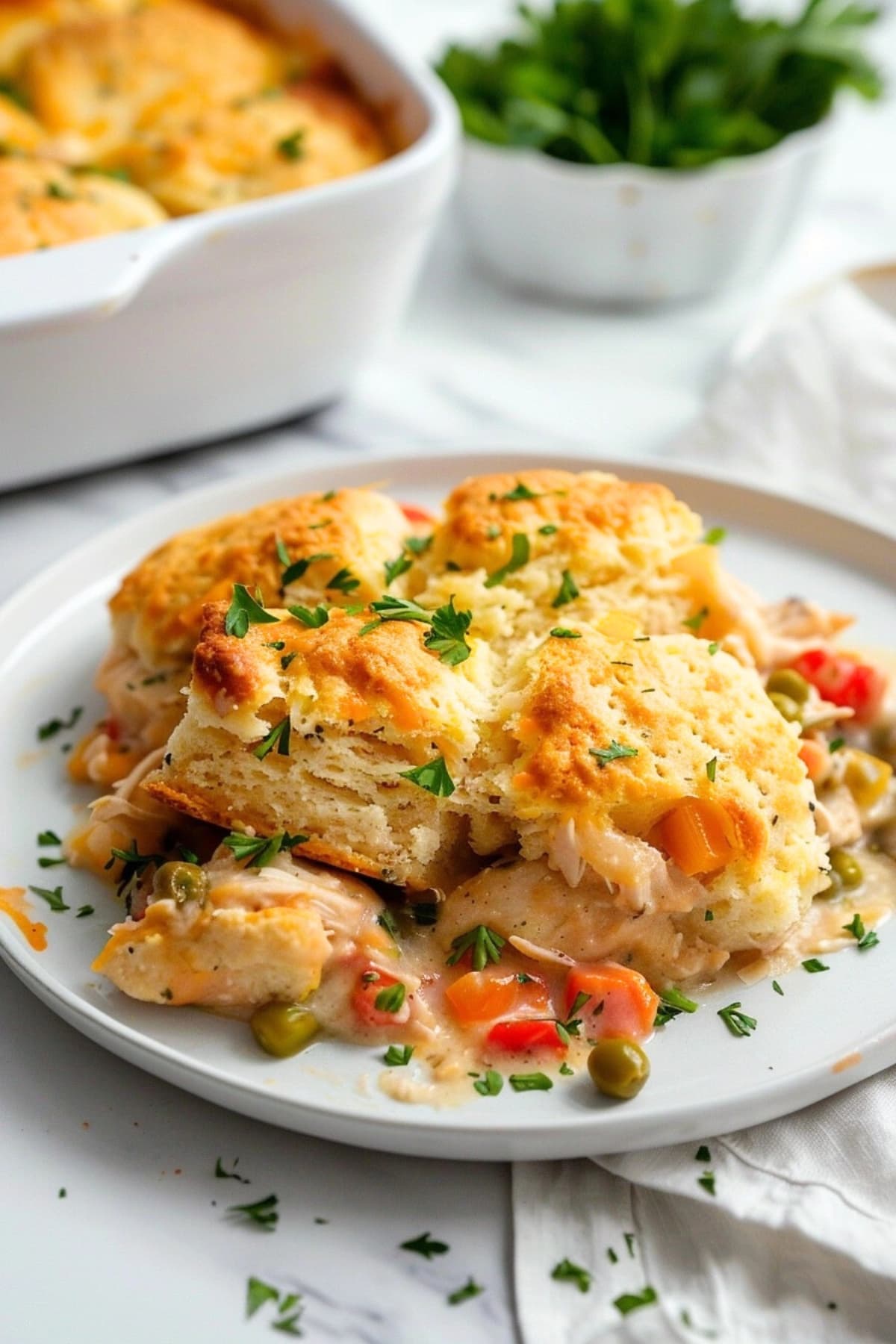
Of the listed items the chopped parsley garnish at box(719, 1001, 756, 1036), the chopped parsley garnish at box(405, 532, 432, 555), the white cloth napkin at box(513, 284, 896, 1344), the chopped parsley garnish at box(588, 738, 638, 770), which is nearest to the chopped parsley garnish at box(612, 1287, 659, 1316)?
the white cloth napkin at box(513, 284, 896, 1344)

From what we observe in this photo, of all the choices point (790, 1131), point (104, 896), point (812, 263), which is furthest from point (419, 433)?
point (790, 1131)

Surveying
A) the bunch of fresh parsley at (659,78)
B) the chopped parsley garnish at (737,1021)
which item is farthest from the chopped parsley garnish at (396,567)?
the bunch of fresh parsley at (659,78)

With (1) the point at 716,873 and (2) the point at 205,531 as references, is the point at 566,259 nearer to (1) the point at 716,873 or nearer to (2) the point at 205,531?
(2) the point at 205,531

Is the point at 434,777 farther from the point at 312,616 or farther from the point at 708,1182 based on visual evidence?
the point at 708,1182

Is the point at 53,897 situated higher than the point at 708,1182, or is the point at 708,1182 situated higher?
the point at 708,1182

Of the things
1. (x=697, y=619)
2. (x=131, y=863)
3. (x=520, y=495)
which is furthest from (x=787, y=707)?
(x=131, y=863)

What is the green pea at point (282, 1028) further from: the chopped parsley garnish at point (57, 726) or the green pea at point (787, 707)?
the green pea at point (787, 707)
